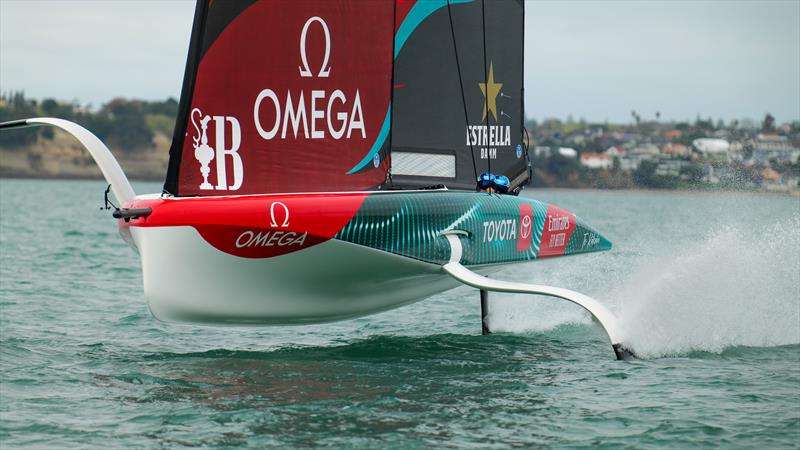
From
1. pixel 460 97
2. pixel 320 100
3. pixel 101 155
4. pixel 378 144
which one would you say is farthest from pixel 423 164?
pixel 101 155

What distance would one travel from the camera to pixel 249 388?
7387 millimetres

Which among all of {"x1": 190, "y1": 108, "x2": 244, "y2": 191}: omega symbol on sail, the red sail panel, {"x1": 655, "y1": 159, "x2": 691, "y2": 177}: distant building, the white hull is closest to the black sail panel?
the red sail panel

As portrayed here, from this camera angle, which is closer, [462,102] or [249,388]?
[249,388]

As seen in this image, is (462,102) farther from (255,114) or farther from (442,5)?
(255,114)

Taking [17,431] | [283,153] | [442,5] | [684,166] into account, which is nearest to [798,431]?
[283,153]

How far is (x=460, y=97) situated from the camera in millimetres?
10391

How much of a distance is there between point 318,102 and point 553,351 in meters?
2.97

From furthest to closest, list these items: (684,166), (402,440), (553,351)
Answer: (684,166)
(553,351)
(402,440)


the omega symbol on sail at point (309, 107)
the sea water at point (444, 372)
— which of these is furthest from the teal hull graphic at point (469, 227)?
the sea water at point (444, 372)

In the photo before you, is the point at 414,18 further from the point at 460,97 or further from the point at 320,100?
the point at 320,100

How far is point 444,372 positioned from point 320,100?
221 centimetres

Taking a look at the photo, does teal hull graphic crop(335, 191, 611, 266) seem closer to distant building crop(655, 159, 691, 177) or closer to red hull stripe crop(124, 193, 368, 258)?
red hull stripe crop(124, 193, 368, 258)

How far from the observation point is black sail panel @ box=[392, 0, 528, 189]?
984 centimetres

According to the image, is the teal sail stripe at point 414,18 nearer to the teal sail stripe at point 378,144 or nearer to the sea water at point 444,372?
the teal sail stripe at point 378,144
